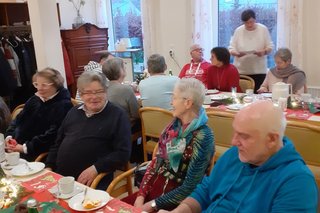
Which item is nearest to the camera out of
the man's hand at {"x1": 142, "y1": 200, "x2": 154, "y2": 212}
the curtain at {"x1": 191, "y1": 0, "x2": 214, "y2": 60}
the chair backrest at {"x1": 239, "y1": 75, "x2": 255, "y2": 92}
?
the man's hand at {"x1": 142, "y1": 200, "x2": 154, "y2": 212}

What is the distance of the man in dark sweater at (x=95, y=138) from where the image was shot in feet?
7.11

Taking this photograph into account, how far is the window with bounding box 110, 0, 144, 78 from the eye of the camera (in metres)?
6.22

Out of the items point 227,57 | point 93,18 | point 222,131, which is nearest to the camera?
point 222,131

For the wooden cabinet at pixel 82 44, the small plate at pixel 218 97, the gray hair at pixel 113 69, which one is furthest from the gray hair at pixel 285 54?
the wooden cabinet at pixel 82 44

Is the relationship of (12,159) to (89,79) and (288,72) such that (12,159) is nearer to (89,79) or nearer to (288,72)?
(89,79)

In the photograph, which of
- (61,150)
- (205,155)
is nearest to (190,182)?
(205,155)

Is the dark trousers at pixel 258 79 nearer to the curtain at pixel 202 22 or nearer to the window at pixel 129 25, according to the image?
the curtain at pixel 202 22

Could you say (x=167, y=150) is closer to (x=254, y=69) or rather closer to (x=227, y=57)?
(x=227, y=57)

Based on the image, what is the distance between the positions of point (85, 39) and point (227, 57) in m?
2.99

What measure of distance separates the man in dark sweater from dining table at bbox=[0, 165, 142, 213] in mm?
329

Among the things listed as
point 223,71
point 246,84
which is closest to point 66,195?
point 223,71

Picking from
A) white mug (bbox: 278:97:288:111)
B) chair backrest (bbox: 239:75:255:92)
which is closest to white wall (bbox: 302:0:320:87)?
chair backrest (bbox: 239:75:255:92)

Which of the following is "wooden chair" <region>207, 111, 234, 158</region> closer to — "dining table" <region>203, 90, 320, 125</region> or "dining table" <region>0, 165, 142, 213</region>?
"dining table" <region>203, 90, 320, 125</region>

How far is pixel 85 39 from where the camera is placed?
19.7ft
